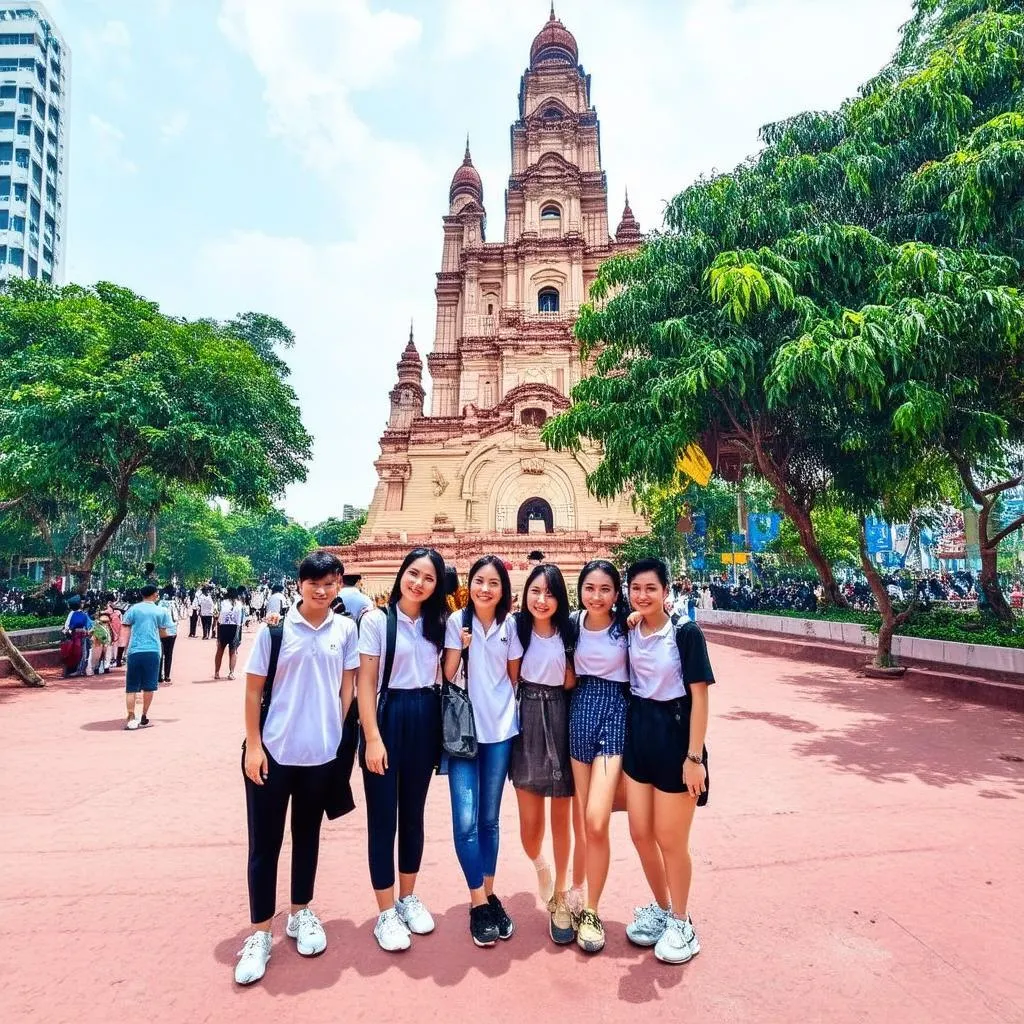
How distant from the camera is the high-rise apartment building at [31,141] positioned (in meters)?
47.2

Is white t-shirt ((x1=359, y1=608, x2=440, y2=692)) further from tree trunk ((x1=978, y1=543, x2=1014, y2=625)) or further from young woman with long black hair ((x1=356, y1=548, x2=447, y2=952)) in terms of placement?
tree trunk ((x1=978, y1=543, x2=1014, y2=625))

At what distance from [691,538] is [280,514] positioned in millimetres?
58576

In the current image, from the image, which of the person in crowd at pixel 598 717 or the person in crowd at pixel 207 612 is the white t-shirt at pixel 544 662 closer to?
the person in crowd at pixel 598 717

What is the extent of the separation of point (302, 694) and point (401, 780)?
24.6 inches

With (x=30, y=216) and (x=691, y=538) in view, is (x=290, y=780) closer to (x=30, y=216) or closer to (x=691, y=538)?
(x=691, y=538)

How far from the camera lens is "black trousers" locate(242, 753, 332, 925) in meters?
2.82

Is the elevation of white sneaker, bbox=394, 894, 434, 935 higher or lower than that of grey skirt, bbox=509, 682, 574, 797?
lower

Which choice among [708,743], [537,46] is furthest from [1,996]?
[537,46]

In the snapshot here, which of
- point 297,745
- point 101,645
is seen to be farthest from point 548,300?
point 297,745

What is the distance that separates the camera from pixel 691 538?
2459 centimetres

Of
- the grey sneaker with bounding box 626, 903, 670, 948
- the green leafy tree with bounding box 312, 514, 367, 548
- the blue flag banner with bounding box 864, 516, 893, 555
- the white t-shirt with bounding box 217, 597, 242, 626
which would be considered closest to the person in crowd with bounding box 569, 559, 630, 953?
the grey sneaker with bounding box 626, 903, 670, 948

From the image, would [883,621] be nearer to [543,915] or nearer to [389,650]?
[543,915]

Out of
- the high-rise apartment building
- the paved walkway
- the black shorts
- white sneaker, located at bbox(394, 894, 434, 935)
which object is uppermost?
the high-rise apartment building

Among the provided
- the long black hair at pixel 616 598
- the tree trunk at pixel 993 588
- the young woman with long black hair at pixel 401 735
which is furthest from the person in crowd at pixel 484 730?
the tree trunk at pixel 993 588
